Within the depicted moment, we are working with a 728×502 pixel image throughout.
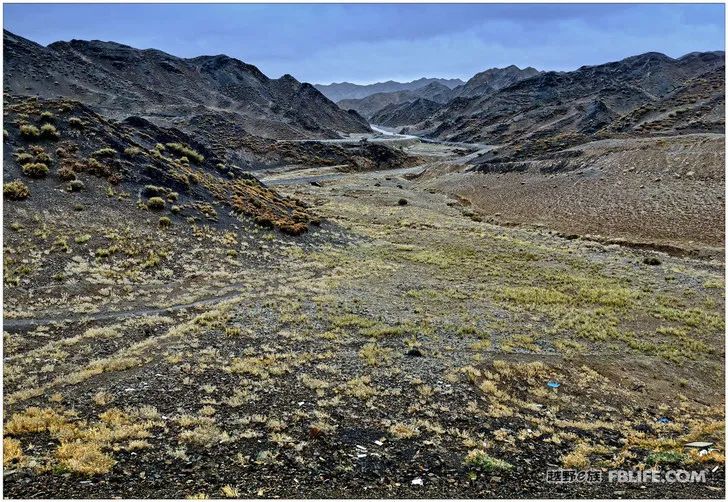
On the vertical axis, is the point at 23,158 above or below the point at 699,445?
above

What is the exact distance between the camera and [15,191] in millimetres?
29656

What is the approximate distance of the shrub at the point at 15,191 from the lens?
29453 mm

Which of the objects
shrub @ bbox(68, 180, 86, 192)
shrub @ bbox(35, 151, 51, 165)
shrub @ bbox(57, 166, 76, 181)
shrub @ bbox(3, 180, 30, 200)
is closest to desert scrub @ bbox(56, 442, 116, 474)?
shrub @ bbox(3, 180, 30, 200)

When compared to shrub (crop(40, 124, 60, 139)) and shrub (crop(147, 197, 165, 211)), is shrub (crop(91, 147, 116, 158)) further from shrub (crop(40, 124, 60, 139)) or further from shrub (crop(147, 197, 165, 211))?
shrub (crop(147, 197, 165, 211))

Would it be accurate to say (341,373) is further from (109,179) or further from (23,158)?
(23,158)

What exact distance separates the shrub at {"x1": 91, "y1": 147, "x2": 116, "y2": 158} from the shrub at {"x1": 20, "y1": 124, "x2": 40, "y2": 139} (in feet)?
14.1

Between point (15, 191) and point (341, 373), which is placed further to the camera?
point (15, 191)

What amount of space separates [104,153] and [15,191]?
10569 millimetres

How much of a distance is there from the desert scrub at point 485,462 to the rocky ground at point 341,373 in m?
0.05

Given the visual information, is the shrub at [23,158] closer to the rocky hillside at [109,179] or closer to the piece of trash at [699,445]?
the rocky hillside at [109,179]

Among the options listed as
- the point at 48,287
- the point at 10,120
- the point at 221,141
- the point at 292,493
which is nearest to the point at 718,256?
the point at 292,493

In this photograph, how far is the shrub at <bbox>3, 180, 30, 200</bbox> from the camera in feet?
96.6

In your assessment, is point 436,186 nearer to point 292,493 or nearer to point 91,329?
point 91,329

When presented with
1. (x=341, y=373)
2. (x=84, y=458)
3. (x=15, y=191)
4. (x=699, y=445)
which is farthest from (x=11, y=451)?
(x=15, y=191)
